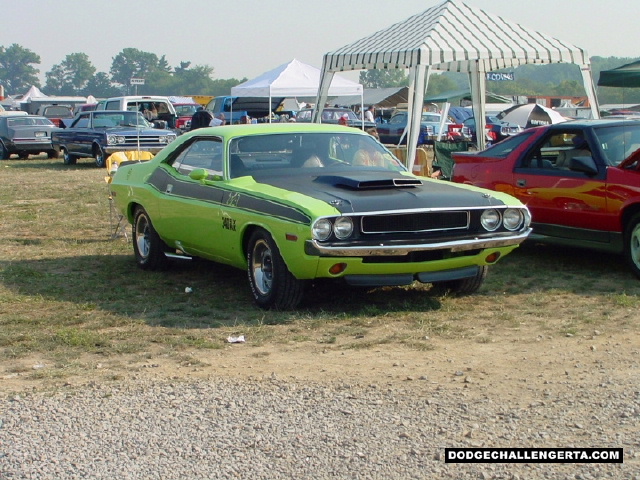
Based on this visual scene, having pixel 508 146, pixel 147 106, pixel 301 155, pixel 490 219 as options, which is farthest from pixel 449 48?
pixel 147 106

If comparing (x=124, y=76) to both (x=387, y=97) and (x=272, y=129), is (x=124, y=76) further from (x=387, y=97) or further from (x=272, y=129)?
(x=272, y=129)

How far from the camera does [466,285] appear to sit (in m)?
7.88

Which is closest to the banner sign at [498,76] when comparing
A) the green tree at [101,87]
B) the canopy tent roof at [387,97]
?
the canopy tent roof at [387,97]

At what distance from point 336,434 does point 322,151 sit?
4.11 m

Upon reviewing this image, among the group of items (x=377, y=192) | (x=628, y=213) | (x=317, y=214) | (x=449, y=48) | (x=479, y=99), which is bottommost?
(x=628, y=213)

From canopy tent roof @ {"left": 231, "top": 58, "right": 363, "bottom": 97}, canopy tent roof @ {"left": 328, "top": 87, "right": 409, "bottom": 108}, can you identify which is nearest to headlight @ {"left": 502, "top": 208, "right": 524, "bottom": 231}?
canopy tent roof @ {"left": 231, "top": 58, "right": 363, "bottom": 97}

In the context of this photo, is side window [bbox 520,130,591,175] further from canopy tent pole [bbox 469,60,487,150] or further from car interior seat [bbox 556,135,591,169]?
canopy tent pole [bbox 469,60,487,150]

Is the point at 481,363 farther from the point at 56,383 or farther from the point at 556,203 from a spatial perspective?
the point at 556,203

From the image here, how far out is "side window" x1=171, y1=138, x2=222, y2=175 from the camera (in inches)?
323

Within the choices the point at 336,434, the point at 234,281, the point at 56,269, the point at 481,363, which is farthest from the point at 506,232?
the point at 56,269

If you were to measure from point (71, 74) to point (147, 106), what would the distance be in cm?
16596

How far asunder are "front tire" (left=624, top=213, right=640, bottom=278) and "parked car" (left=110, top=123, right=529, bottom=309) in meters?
1.31

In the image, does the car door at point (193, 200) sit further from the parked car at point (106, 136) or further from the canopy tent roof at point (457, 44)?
the parked car at point (106, 136)

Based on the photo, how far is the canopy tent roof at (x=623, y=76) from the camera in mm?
14906
